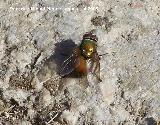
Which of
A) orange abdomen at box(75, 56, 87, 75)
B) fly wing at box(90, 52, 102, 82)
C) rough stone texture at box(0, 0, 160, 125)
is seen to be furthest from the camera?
rough stone texture at box(0, 0, 160, 125)

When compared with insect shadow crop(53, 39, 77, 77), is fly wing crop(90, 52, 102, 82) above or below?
below

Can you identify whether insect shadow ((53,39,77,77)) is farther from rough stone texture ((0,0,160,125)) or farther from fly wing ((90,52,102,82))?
fly wing ((90,52,102,82))

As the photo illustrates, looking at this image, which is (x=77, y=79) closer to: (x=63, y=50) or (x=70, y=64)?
(x=70, y=64)

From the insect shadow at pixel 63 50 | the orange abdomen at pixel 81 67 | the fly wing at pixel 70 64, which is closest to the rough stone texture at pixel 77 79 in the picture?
the insect shadow at pixel 63 50

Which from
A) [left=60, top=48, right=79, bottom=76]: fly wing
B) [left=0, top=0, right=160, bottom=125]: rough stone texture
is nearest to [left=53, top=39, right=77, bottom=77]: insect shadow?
[left=0, top=0, right=160, bottom=125]: rough stone texture

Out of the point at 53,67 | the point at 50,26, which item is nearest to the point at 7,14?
the point at 50,26

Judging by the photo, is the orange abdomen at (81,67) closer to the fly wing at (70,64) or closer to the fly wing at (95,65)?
the fly wing at (70,64)

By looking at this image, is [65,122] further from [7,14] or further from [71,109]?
[7,14]
